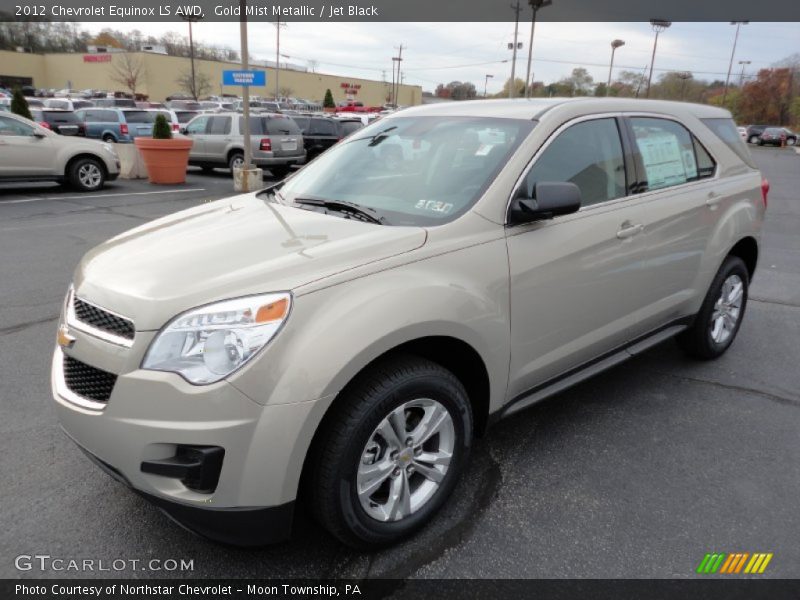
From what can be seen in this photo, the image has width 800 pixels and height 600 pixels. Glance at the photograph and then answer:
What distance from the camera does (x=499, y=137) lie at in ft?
10.0

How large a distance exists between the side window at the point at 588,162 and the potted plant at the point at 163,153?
42.3ft

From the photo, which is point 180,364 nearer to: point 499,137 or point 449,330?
point 449,330

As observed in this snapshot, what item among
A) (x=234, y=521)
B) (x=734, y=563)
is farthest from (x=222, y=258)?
(x=734, y=563)

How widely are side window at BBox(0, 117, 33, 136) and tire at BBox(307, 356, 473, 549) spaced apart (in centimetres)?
1236

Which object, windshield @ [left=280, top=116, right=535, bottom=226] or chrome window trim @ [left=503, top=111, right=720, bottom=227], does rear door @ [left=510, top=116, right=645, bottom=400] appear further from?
windshield @ [left=280, top=116, right=535, bottom=226]

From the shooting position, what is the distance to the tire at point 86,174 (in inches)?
496

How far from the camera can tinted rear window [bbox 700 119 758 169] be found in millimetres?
4311

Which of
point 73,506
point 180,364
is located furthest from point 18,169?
point 180,364

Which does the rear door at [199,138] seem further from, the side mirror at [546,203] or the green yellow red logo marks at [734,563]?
the green yellow red logo marks at [734,563]

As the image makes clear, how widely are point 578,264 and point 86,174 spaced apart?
41.7ft

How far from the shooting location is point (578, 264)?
3.01m

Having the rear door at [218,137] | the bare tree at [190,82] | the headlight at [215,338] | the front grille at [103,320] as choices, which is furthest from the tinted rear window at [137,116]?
the bare tree at [190,82]

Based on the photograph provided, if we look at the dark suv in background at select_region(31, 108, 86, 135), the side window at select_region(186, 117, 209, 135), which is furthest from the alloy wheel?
the dark suv in background at select_region(31, 108, 86, 135)

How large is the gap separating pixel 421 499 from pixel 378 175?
1.68 metres
